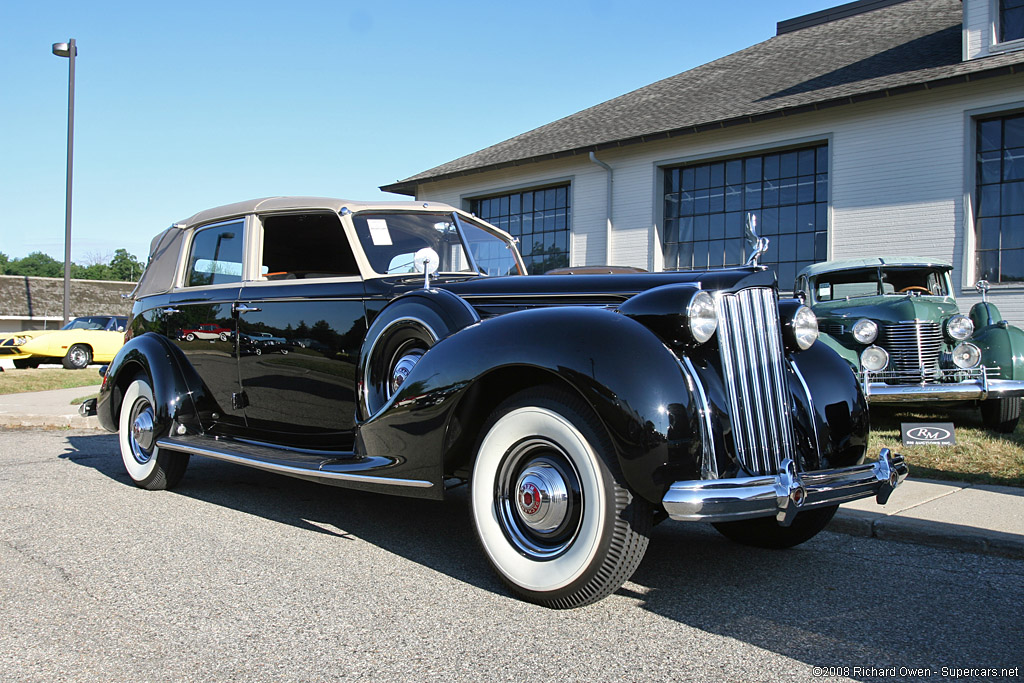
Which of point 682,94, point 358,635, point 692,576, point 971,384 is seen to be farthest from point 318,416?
point 682,94

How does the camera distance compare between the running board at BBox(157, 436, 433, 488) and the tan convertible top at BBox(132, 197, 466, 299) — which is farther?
the tan convertible top at BBox(132, 197, 466, 299)

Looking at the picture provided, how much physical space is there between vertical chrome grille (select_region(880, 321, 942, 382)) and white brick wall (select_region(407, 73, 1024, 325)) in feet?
13.3

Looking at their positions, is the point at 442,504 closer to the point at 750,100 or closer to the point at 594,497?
the point at 594,497

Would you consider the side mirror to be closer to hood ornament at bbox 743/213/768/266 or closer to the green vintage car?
hood ornament at bbox 743/213/768/266

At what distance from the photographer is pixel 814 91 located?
13.0m

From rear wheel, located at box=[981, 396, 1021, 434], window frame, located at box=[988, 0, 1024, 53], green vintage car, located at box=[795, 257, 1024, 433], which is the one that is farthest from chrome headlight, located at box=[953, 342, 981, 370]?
window frame, located at box=[988, 0, 1024, 53]

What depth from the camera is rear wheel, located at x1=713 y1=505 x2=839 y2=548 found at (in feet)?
12.8

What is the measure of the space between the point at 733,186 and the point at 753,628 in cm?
1202

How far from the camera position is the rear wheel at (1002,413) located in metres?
7.67

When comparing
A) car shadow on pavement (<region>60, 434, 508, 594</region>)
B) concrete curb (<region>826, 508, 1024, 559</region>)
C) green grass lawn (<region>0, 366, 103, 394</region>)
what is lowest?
car shadow on pavement (<region>60, 434, 508, 594</region>)

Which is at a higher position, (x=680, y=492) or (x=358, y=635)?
(x=680, y=492)

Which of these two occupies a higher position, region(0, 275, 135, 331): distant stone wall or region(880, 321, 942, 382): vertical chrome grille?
region(0, 275, 135, 331): distant stone wall

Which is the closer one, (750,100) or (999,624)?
(999,624)

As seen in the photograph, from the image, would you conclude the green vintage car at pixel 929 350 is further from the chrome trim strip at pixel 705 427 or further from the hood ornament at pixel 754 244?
the chrome trim strip at pixel 705 427
